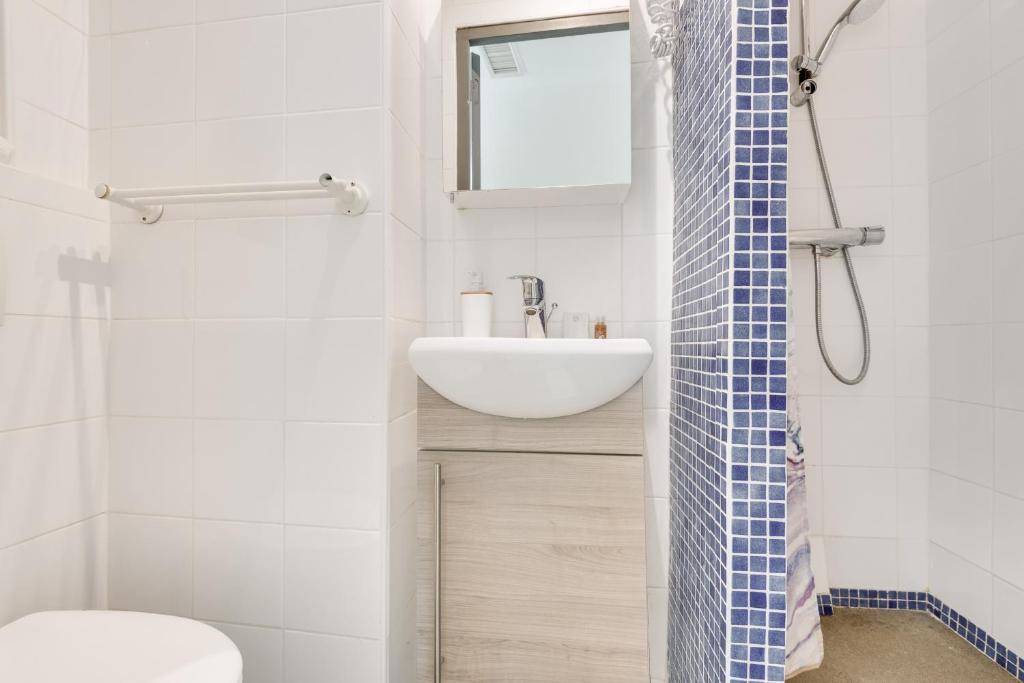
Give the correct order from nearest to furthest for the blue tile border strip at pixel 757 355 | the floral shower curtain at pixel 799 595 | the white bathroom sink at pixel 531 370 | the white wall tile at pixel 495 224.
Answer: the blue tile border strip at pixel 757 355, the white bathroom sink at pixel 531 370, the floral shower curtain at pixel 799 595, the white wall tile at pixel 495 224

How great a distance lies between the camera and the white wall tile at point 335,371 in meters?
1.18

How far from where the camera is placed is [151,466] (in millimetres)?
1268

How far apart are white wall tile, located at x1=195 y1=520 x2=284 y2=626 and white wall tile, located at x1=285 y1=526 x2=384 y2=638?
0.04 m

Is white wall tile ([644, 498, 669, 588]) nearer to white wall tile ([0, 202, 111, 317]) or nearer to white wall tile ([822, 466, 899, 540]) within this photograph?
white wall tile ([822, 466, 899, 540])

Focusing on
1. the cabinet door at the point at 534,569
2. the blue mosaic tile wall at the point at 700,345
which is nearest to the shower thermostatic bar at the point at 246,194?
the cabinet door at the point at 534,569

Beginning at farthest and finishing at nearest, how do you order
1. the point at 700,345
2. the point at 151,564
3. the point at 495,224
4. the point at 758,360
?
the point at 495,224 < the point at 151,564 < the point at 700,345 < the point at 758,360

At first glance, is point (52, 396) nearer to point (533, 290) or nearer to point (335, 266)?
point (335, 266)

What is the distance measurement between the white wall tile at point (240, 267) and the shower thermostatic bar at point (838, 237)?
4.56 feet

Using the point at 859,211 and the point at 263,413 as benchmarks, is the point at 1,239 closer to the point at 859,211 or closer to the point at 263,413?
the point at 263,413

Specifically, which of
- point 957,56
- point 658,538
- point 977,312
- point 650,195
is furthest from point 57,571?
point 957,56

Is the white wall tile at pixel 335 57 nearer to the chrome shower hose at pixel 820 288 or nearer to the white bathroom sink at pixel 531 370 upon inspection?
the white bathroom sink at pixel 531 370

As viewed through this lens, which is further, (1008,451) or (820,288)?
(820,288)

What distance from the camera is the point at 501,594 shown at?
46.7 inches

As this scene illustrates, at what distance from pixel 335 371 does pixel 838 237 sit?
142 cm
